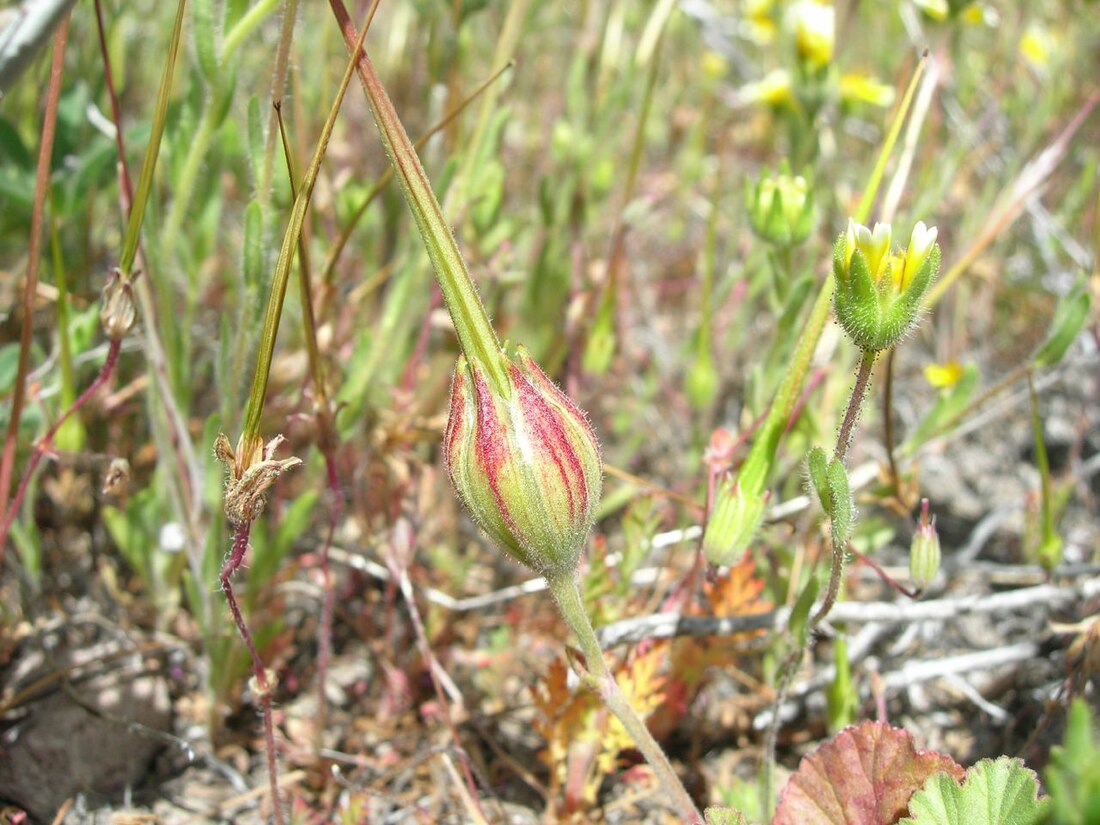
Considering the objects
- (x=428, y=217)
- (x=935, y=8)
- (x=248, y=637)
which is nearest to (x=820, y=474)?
(x=428, y=217)

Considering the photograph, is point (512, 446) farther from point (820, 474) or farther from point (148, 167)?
point (148, 167)

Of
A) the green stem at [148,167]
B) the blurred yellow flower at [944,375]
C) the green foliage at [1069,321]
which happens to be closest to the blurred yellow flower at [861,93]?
the blurred yellow flower at [944,375]

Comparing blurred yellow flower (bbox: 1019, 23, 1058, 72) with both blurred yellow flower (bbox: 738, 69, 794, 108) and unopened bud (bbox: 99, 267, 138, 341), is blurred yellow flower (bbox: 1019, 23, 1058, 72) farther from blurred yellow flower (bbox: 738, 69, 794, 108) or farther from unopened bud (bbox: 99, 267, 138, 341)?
unopened bud (bbox: 99, 267, 138, 341)

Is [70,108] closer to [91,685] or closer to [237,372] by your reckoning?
[237,372]

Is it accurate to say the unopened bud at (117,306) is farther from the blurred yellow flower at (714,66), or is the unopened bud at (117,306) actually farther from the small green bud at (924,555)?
the blurred yellow flower at (714,66)

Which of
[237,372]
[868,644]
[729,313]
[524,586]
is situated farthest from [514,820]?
[729,313]

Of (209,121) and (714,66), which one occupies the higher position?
(209,121)
